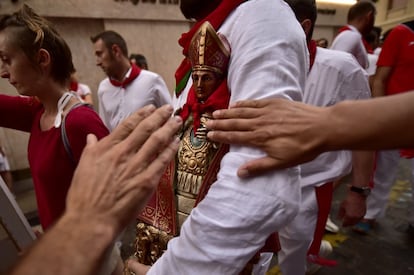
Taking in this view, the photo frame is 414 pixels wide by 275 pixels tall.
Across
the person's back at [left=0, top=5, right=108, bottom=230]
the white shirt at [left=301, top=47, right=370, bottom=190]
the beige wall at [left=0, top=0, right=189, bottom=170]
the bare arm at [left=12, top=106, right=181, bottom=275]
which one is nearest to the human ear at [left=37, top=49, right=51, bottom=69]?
the person's back at [left=0, top=5, right=108, bottom=230]

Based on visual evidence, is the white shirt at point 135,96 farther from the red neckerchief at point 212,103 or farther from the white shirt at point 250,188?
the white shirt at point 250,188

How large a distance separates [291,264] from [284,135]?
1.53m

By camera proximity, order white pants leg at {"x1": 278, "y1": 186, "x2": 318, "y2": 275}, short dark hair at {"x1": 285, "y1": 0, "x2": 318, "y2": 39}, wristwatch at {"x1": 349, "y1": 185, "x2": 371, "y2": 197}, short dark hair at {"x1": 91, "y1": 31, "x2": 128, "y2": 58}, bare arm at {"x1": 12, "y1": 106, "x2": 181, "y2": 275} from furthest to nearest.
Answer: short dark hair at {"x1": 91, "y1": 31, "x2": 128, "y2": 58} → white pants leg at {"x1": 278, "y1": 186, "x2": 318, "y2": 275} → short dark hair at {"x1": 285, "y1": 0, "x2": 318, "y2": 39} → wristwatch at {"x1": 349, "y1": 185, "x2": 371, "y2": 197} → bare arm at {"x1": 12, "y1": 106, "x2": 181, "y2": 275}

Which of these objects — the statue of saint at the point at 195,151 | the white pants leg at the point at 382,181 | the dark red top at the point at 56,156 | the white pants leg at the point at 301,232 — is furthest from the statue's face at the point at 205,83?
the white pants leg at the point at 382,181

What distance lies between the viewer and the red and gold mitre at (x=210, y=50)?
2.71 feet

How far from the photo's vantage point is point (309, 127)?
26.0 inches

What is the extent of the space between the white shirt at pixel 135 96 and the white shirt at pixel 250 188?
2.55 meters

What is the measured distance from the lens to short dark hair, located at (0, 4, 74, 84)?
1374 millimetres

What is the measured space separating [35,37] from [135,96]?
1849 mm

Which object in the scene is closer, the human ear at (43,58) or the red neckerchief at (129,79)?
the human ear at (43,58)

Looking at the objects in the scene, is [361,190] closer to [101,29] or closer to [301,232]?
[301,232]

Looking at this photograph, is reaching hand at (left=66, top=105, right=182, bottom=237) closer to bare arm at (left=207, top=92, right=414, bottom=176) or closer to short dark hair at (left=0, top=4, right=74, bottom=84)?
bare arm at (left=207, top=92, right=414, bottom=176)

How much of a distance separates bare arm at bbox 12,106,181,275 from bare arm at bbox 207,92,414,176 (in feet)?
0.56

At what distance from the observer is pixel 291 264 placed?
191 centimetres
